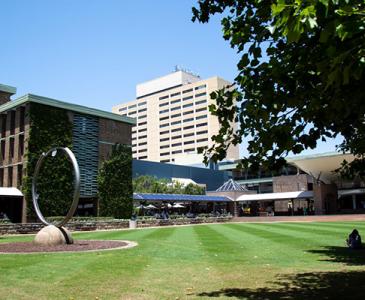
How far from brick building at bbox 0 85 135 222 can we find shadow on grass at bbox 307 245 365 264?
32.2 meters

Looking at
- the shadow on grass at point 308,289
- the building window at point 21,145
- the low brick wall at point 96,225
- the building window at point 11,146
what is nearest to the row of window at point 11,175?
the building window at point 21,145

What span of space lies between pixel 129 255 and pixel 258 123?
9697 millimetres

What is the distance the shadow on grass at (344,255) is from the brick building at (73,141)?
1267 inches

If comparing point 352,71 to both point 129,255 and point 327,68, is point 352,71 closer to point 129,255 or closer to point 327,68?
point 327,68

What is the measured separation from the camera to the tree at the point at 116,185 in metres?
48.2

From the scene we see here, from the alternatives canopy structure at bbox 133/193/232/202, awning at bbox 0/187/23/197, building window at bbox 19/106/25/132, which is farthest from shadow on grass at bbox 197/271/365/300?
canopy structure at bbox 133/193/232/202

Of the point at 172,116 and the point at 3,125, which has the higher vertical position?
the point at 172,116

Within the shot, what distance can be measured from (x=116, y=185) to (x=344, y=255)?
3704 cm

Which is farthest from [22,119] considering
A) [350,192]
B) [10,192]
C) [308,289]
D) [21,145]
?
[350,192]

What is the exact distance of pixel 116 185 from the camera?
4941 centimetres

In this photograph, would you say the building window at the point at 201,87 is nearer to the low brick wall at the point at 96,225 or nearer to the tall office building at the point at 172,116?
the tall office building at the point at 172,116

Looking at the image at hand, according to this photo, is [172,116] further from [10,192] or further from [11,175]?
[10,192]

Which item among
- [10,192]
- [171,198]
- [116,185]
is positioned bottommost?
[171,198]

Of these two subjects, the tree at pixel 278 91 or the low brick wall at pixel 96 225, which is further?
the low brick wall at pixel 96 225
